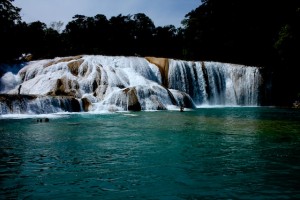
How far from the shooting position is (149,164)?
8.69 meters

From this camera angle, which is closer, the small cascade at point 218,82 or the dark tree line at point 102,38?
the small cascade at point 218,82

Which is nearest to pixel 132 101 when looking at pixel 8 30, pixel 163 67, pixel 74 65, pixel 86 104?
pixel 86 104

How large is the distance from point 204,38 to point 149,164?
42.7m

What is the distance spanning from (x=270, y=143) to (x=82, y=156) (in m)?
5.91

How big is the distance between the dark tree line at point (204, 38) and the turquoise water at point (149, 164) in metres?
24.2

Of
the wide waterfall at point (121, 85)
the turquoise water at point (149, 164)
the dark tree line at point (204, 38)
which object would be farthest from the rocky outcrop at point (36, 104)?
the dark tree line at point (204, 38)

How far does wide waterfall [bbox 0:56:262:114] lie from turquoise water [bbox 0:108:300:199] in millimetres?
10380

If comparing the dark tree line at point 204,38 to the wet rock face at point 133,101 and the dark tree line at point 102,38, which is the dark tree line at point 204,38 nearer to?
the dark tree line at point 102,38

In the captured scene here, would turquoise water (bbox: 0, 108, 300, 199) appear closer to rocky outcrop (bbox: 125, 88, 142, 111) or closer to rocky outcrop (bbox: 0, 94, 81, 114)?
rocky outcrop (bbox: 0, 94, 81, 114)

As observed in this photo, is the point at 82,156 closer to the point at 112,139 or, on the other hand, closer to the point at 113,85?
the point at 112,139

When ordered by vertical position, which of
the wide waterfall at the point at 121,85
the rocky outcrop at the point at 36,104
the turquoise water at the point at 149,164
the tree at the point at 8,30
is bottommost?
the turquoise water at the point at 149,164

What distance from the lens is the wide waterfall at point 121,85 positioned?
24453 mm

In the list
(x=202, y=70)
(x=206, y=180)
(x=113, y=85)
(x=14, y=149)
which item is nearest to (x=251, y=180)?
(x=206, y=180)

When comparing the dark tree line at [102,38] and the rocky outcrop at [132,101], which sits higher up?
the dark tree line at [102,38]
